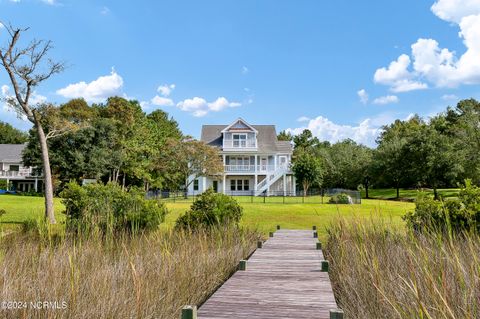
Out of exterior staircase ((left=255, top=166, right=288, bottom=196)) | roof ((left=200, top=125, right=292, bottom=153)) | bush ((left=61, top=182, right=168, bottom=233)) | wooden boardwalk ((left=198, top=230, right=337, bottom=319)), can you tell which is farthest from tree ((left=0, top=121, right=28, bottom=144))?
wooden boardwalk ((left=198, top=230, right=337, bottom=319))

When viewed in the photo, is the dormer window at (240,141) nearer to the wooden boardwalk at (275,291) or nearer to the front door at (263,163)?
the front door at (263,163)

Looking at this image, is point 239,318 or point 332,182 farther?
point 332,182

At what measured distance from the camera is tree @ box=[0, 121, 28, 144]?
75.4 metres

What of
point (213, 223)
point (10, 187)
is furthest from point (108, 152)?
point (213, 223)

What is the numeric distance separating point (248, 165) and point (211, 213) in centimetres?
3710

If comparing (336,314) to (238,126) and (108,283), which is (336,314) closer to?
(108,283)

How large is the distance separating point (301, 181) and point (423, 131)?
12.9 metres

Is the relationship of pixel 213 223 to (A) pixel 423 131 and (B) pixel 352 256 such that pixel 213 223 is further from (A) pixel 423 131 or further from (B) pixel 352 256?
(A) pixel 423 131

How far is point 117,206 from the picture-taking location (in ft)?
39.2

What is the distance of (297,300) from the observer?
193 inches

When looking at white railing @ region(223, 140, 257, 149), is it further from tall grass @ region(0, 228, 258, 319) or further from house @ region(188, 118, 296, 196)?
tall grass @ region(0, 228, 258, 319)

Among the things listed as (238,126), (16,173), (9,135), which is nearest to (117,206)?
(238,126)

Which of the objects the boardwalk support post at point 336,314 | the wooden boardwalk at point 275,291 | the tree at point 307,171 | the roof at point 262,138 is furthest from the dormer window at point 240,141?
the boardwalk support post at point 336,314

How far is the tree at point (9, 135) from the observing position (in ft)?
247
